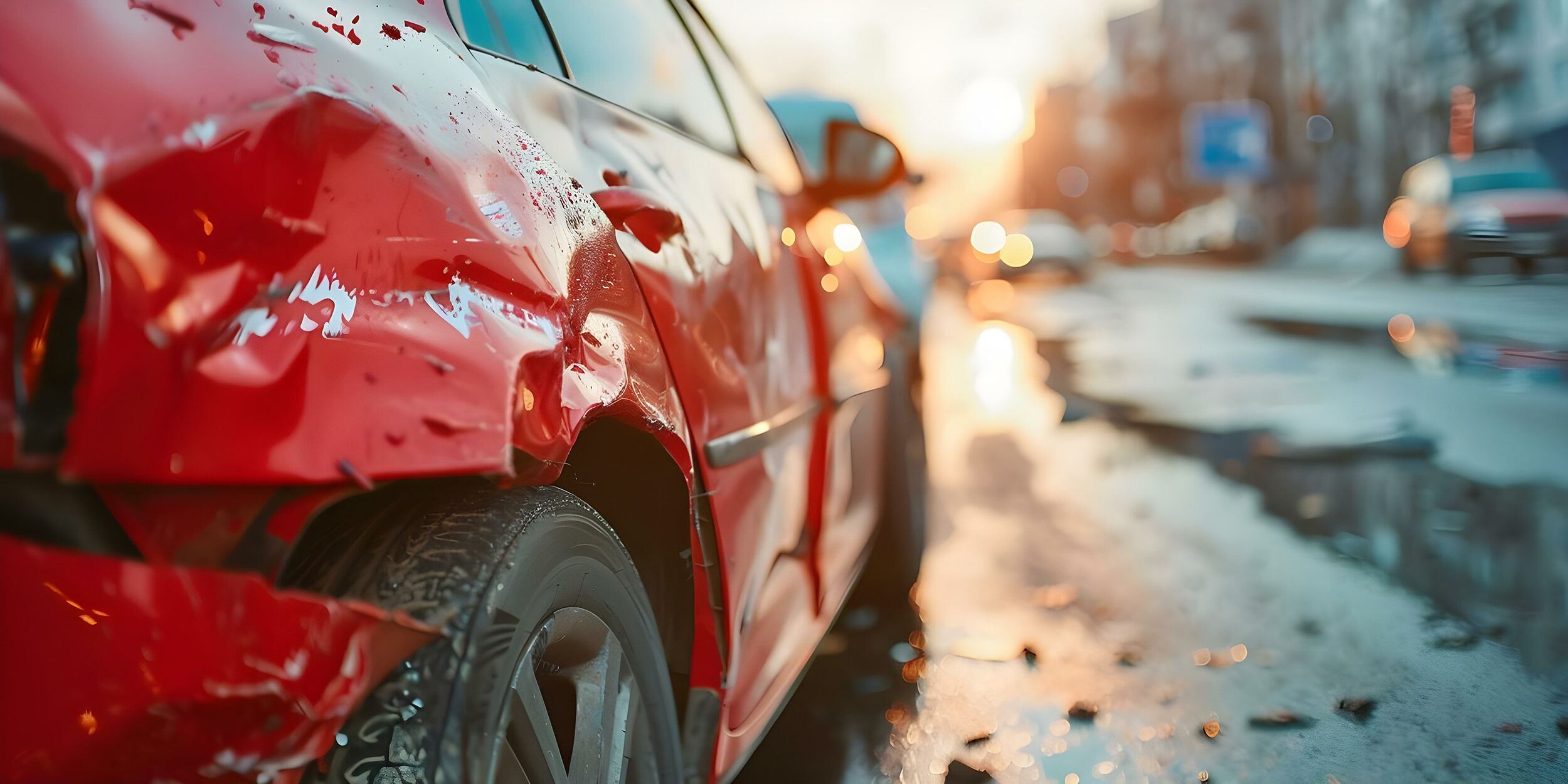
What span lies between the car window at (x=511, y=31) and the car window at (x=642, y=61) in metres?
0.06

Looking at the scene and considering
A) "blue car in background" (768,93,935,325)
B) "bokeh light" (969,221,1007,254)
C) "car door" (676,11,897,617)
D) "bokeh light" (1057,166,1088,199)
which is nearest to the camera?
"car door" (676,11,897,617)

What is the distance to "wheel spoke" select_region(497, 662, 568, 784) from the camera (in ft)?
4.31

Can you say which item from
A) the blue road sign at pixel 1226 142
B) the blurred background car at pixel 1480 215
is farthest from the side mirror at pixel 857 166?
the blue road sign at pixel 1226 142

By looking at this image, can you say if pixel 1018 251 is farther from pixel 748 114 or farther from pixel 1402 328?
pixel 748 114

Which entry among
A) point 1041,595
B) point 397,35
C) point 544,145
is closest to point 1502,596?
point 1041,595

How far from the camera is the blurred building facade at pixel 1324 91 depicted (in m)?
39.1

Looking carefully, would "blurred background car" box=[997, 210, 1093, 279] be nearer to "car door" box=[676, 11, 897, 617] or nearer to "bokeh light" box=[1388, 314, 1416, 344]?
"bokeh light" box=[1388, 314, 1416, 344]

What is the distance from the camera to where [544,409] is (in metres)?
1.33

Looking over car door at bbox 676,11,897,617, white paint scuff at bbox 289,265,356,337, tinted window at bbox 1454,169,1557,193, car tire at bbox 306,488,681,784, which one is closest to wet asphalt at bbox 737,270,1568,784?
car door at bbox 676,11,897,617

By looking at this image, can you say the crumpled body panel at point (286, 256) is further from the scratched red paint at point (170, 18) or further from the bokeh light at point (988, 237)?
the bokeh light at point (988, 237)

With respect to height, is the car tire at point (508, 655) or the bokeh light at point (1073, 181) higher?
the car tire at point (508, 655)

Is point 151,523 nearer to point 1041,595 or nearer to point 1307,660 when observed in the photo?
point 1307,660

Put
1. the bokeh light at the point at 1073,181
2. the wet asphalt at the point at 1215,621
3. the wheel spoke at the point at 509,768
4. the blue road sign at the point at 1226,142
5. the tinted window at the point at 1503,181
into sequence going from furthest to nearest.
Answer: the bokeh light at the point at 1073,181 → the blue road sign at the point at 1226,142 → the tinted window at the point at 1503,181 → the wet asphalt at the point at 1215,621 → the wheel spoke at the point at 509,768

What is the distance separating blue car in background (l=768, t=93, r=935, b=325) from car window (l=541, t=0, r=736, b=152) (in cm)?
71
